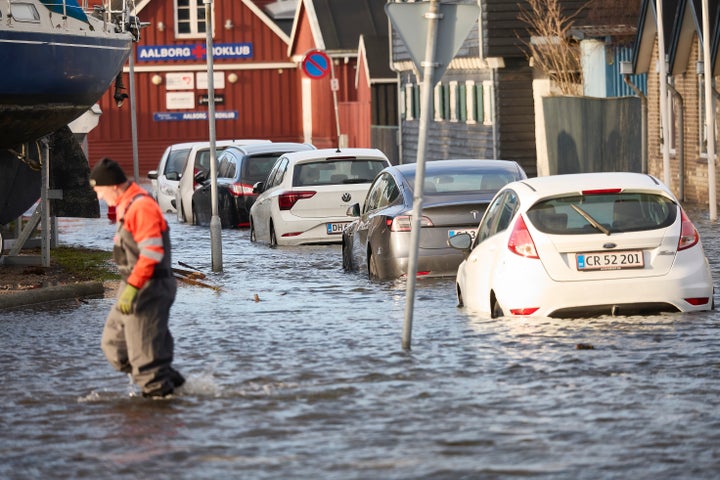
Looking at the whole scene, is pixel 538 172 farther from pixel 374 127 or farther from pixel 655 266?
pixel 655 266

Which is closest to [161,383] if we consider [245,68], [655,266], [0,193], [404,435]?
[404,435]

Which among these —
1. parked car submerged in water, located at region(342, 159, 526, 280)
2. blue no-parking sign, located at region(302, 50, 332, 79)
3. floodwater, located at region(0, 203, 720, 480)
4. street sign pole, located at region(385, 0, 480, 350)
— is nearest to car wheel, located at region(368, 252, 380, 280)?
parked car submerged in water, located at region(342, 159, 526, 280)

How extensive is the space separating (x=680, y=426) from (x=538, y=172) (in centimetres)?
3431

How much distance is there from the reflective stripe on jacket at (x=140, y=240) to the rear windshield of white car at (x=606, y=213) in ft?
12.3

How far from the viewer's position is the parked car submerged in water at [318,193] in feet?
80.5

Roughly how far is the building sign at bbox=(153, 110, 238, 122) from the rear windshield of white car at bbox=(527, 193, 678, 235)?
180 feet

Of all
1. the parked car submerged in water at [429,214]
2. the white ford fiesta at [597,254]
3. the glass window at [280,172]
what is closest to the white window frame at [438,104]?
the glass window at [280,172]

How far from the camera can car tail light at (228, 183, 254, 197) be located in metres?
29.9

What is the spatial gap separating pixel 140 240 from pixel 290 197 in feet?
46.7

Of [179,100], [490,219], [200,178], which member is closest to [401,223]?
[490,219]

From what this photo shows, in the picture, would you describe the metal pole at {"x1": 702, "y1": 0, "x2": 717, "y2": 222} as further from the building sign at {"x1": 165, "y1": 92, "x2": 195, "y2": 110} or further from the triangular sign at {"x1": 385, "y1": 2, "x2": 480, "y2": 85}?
the building sign at {"x1": 165, "y1": 92, "x2": 195, "y2": 110}

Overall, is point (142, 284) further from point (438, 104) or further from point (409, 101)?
point (409, 101)

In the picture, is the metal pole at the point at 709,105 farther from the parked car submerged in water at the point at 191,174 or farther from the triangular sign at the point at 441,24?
the triangular sign at the point at 441,24

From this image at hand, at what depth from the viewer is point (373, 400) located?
1037 cm
